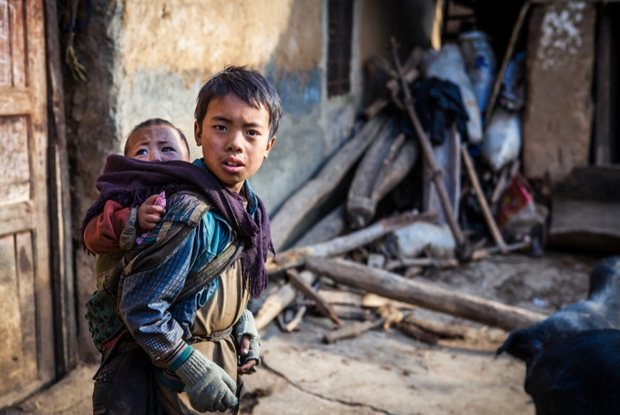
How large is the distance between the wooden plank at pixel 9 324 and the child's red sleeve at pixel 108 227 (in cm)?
183

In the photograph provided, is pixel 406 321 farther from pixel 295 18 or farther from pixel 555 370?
pixel 295 18

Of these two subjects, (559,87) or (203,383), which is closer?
(203,383)

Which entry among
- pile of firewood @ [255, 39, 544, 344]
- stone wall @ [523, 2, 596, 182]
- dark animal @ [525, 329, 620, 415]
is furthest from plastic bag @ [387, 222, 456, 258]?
dark animal @ [525, 329, 620, 415]

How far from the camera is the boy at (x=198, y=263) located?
1.54m

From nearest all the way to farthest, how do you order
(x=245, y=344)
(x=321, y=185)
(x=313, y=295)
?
(x=245, y=344)
(x=313, y=295)
(x=321, y=185)

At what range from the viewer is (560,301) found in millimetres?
5699

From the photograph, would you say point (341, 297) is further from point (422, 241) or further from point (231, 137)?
point (231, 137)

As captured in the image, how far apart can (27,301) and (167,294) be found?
7.21 feet

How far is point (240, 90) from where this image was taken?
1.66 metres

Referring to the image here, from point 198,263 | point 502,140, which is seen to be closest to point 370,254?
point 502,140

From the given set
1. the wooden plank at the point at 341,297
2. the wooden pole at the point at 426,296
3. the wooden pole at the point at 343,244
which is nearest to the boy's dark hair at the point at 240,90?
the wooden pole at the point at 343,244

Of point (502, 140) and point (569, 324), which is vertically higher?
point (502, 140)

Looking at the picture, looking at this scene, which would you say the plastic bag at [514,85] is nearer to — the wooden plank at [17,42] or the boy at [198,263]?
the wooden plank at [17,42]

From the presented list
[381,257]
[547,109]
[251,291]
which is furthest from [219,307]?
[547,109]
